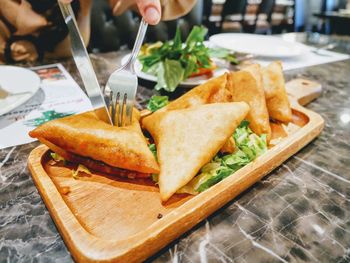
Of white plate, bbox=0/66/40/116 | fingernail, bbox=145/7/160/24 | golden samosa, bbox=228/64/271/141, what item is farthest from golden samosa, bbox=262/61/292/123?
white plate, bbox=0/66/40/116

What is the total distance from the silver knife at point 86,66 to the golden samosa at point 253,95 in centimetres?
43

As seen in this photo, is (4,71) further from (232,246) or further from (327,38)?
(327,38)

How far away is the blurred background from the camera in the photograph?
8.07 feet

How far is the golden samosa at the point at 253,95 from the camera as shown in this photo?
3.01ft

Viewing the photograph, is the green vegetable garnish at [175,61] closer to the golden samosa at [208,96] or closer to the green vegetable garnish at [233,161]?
the golden samosa at [208,96]

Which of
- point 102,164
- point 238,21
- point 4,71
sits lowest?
point 238,21

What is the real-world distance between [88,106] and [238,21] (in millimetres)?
4673

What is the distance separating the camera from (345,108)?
126cm

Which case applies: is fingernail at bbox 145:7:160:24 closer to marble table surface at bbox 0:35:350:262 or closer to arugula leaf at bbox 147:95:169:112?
arugula leaf at bbox 147:95:169:112

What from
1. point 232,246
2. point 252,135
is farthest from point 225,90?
point 232,246

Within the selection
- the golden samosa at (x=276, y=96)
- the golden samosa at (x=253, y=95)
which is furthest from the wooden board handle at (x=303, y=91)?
the golden samosa at (x=253, y=95)

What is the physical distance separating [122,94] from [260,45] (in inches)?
57.0

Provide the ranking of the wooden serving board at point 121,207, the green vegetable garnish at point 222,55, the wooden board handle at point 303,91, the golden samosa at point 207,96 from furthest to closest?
the green vegetable garnish at point 222,55 < the wooden board handle at point 303,91 < the golden samosa at point 207,96 < the wooden serving board at point 121,207

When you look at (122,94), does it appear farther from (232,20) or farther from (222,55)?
(232,20)
